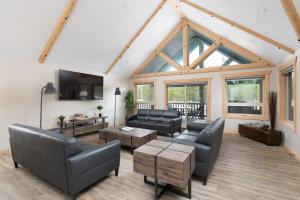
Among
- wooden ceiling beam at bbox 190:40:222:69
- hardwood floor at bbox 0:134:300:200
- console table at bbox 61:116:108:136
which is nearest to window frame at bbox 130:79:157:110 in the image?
wooden ceiling beam at bbox 190:40:222:69

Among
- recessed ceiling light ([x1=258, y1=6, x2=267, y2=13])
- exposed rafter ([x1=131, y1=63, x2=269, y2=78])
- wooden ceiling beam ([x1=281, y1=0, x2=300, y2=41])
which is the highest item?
recessed ceiling light ([x1=258, y1=6, x2=267, y2=13])

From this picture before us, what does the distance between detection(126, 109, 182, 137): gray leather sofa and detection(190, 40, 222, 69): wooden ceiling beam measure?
2.16 metres

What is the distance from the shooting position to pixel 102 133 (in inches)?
160

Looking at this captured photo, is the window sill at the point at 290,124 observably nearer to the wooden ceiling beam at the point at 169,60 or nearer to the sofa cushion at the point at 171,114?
the sofa cushion at the point at 171,114

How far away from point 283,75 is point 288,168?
9.25 feet

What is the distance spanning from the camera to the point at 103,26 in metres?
4.38

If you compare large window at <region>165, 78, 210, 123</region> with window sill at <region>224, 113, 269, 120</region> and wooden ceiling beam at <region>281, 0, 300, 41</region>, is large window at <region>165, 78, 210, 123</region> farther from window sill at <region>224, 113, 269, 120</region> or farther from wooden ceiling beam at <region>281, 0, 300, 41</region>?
wooden ceiling beam at <region>281, 0, 300, 41</region>

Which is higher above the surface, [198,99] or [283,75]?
[283,75]

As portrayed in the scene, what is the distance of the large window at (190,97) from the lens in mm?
6189

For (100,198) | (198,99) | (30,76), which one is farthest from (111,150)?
(198,99)

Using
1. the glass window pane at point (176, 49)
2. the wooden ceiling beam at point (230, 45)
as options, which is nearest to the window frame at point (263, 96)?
the wooden ceiling beam at point (230, 45)

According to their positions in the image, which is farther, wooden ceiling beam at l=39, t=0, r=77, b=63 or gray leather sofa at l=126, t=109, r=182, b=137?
gray leather sofa at l=126, t=109, r=182, b=137

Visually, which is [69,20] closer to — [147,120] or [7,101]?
[7,101]

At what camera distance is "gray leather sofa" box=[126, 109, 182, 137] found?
16.1 ft
